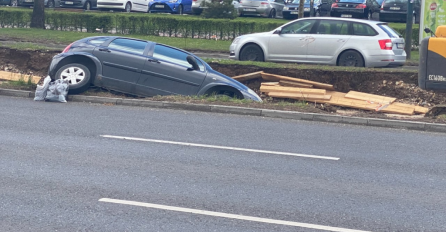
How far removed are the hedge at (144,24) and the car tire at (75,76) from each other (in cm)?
1351

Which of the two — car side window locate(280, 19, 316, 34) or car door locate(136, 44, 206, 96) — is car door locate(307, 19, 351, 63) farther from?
car door locate(136, 44, 206, 96)

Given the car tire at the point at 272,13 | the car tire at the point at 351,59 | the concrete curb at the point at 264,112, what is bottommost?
the concrete curb at the point at 264,112

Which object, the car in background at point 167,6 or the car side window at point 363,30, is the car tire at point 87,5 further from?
the car side window at point 363,30

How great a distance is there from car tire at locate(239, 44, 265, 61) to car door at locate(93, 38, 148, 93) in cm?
591

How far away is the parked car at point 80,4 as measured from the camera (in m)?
37.2

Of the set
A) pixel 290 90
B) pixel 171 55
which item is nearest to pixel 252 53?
pixel 290 90

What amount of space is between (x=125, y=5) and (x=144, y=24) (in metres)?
9.81

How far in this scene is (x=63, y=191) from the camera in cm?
715

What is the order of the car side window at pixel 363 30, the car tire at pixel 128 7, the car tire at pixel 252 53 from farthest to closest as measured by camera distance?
the car tire at pixel 128 7, the car tire at pixel 252 53, the car side window at pixel 363 30

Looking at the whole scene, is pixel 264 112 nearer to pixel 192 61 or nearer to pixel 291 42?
pixel 192 61

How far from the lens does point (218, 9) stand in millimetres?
30828

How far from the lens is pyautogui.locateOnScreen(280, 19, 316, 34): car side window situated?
1910 cm

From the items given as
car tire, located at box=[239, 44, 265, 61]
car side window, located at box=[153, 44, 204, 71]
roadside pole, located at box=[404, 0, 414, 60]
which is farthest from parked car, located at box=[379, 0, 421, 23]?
car side window, located at box=[153, 44, 204, 71]

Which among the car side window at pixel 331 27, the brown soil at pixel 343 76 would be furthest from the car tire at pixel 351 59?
the brown soil at pixel 343 76
